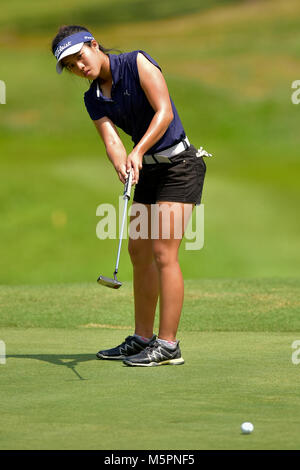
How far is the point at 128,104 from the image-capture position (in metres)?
3.81

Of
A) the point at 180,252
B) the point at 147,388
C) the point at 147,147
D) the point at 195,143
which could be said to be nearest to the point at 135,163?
the point at 147,147

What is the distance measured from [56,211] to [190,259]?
64.3 inches

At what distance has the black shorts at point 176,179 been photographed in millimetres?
3855

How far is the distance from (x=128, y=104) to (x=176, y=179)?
38cm

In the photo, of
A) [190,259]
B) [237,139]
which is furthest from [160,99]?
[237,139]

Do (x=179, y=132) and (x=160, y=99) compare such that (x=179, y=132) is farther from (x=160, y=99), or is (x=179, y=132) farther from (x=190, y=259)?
(x=190, y=259)

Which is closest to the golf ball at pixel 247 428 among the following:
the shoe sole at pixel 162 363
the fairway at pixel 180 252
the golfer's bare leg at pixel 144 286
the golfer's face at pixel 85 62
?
the fairway at pixel 180 252

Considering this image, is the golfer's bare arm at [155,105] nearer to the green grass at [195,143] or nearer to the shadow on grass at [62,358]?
the shadow on grass at [62,358]

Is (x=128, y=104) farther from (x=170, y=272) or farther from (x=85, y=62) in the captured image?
(x=170, y=272)

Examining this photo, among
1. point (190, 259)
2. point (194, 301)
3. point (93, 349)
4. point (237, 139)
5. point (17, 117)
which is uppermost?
point (17, 117)

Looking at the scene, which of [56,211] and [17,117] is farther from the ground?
[17,117]

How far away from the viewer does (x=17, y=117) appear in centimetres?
1497

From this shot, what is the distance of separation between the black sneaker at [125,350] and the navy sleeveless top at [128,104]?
2.80ft

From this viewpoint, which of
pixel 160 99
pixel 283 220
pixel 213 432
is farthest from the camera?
pixel 283 220
